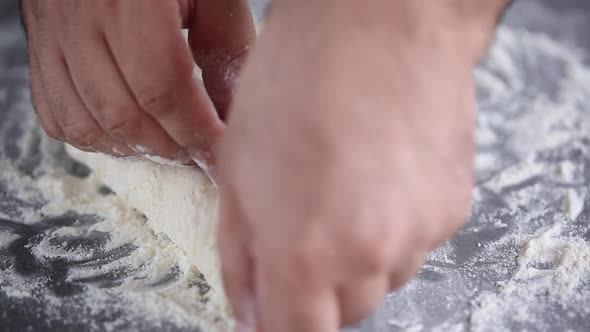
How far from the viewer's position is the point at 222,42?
0.84m

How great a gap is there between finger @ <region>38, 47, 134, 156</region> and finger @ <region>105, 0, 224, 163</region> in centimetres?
10

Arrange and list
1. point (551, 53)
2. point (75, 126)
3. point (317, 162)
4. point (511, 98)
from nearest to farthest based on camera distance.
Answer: point (317, 162) < point (75, 126) < point (511, 98) < point (551, 53)

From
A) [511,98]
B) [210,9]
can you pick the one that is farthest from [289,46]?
[511,98]

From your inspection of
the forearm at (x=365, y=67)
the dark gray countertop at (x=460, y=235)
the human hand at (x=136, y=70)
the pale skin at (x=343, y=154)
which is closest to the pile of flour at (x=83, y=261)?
the dark gray countertop at (x=460, y=235)

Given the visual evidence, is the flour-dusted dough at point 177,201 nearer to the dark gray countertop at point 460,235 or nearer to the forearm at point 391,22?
the dark gray countertop at point 460,235

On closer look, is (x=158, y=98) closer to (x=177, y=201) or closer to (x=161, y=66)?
(x=161, y=66)

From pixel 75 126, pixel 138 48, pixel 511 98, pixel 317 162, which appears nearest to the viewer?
pixel 317 162

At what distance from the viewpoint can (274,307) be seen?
1.73 ft

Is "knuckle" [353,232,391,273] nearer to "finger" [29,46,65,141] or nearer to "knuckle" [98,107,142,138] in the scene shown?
"knuckle" [98,107,142,138]

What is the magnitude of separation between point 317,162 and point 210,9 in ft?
1.31

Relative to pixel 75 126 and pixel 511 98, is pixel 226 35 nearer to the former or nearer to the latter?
pixel 75 126

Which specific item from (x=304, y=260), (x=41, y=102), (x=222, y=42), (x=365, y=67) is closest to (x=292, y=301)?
(x=304, y=260)

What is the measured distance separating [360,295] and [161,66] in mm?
348

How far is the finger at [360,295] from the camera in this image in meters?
0.51
